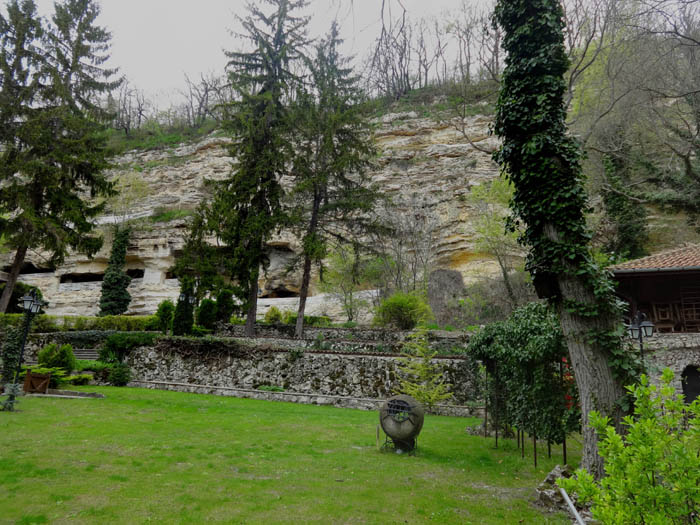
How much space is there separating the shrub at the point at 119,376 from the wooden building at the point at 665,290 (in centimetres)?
1828

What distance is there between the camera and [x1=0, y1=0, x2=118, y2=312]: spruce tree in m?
17.7

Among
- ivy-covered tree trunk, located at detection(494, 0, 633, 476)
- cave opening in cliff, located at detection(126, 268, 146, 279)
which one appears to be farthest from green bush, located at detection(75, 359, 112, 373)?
cave opening in cliff, located at detection(126, 268, 146, 279)

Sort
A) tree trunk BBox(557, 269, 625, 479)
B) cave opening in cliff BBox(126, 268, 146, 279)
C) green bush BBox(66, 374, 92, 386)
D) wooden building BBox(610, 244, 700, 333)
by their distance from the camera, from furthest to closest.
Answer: cave opening in cliff BBox(126, 268, 146, 279), wooden building BBox(610, 244, 700, 333), green bush BBox(66, 374, 92, 386), tree trunk BBox(557, 269, 625, 479)

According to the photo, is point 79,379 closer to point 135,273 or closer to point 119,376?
point 119,376

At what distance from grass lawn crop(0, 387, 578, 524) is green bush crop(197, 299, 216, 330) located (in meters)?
9.82

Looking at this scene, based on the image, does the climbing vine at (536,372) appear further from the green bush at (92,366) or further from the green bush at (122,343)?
the green bush at (92,366)

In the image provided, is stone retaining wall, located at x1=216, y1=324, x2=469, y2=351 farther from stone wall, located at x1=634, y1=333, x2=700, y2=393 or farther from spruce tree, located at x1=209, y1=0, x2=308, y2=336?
stone wall, located at x1=634, y1=333, x2=700, y2=393

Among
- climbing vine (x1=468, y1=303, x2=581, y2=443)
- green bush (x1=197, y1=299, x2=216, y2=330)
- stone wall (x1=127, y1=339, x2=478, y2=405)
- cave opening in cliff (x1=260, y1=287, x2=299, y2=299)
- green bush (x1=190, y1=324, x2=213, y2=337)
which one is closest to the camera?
climbing vine (x1=468, y1=303, x2=581, y2=443)

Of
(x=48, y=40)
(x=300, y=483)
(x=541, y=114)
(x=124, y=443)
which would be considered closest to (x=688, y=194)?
(x=541, y=114)

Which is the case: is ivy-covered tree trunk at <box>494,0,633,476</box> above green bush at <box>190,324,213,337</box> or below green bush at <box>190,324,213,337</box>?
above

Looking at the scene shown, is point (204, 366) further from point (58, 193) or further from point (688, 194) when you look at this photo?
point (688, 194)

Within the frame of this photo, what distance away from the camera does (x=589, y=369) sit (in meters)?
4.88

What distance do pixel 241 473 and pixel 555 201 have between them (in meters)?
5.69

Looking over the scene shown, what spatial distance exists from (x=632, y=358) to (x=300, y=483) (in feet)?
14.5
